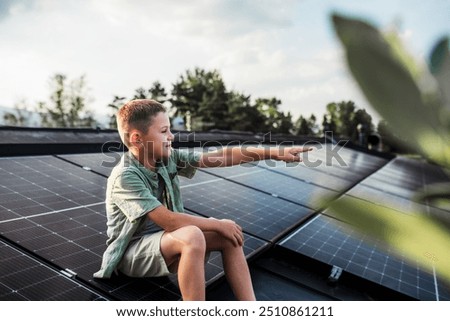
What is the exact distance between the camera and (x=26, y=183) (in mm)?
3268

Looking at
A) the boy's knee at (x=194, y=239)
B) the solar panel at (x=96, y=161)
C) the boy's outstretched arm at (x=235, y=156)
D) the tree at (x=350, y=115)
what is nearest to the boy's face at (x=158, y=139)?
the boy's outstretched arm at (x=235, y=156)

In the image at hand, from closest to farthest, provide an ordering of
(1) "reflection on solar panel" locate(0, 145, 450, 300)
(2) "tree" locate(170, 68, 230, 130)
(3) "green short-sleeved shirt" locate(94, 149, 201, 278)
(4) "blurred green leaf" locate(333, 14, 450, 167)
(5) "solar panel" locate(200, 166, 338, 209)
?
(4) "blurred green leaf" locate(333, 14, 450, 167)
(3) "green short-sleeved shirt" locate(94, 149, 201, 278)
(1) "reflection on solar panel" locate(0, 145, 450, 300)
(5) "solar panel" locate(200, 166, 338, 209)
(2) "tree" locate(170, 68, 230, 130)

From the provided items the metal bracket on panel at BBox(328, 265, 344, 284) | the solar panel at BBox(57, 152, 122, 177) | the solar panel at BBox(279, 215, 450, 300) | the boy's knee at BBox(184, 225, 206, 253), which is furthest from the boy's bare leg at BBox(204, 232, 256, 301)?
the solar panel at BBox(57, 152, 122, 177)

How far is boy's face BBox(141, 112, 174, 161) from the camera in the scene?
1.89 metres

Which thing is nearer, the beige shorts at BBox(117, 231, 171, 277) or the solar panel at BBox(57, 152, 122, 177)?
the beige shorts at BBox(117, 231, 171, 277)

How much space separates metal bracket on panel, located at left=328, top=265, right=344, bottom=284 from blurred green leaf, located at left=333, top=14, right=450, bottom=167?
2694 millimetres

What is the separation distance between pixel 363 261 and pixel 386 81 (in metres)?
3.15

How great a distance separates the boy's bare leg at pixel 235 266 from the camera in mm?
1896

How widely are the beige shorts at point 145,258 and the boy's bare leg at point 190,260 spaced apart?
132 millimetres

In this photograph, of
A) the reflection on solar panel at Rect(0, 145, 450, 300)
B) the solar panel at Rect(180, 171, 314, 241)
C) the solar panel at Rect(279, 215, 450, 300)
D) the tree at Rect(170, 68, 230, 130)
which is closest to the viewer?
the reflection on solar panel at Rect(0, 145, 450, 300)

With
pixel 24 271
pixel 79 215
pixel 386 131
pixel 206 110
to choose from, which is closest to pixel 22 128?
pixel 79 215

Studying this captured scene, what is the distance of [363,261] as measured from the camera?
3.25m

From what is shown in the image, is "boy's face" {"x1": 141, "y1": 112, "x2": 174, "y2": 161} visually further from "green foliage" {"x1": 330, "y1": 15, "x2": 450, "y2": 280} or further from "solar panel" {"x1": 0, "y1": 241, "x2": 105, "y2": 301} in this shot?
"green foliage" {"x1": 330, "y1": 15, "x2": 450, "y2": 280}

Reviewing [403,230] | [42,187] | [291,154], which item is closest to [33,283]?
[291,154]
